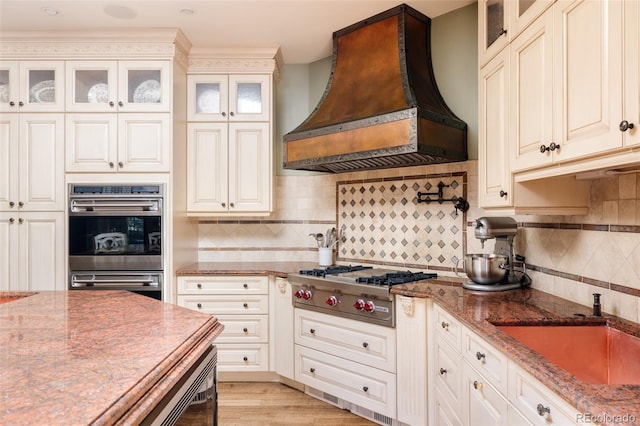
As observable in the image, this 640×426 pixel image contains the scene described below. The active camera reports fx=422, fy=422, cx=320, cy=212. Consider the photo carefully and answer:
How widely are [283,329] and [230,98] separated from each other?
189cm

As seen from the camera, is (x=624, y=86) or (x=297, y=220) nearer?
(x=624, y=86)

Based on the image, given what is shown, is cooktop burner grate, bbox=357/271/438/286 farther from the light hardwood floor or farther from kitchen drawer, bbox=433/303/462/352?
the light hardwood floor

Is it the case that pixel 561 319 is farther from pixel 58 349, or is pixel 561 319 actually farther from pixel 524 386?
pixel 58 349

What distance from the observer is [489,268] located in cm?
232

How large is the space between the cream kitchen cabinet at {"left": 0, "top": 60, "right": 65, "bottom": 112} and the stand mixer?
3085 mm

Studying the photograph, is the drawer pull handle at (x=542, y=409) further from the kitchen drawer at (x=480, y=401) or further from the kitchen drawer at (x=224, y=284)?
the kitchen drawer at (x=224, y=284)

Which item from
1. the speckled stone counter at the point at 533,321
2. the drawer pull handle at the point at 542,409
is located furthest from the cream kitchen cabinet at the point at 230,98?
the drawer pull handle at the point at 542,409

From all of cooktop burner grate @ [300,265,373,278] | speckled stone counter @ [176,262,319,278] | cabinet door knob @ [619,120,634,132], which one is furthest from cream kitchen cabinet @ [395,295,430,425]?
cabinet door knob @ [619,120,634,132]

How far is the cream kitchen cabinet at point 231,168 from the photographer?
11.3 ft

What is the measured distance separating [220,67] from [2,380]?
9.71ft

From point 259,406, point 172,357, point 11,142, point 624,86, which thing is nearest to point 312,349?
point 259,406

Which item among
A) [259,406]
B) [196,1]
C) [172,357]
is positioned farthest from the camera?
[259,406]

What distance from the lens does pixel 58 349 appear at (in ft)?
3.95

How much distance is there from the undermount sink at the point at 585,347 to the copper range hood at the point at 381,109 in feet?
3.75
